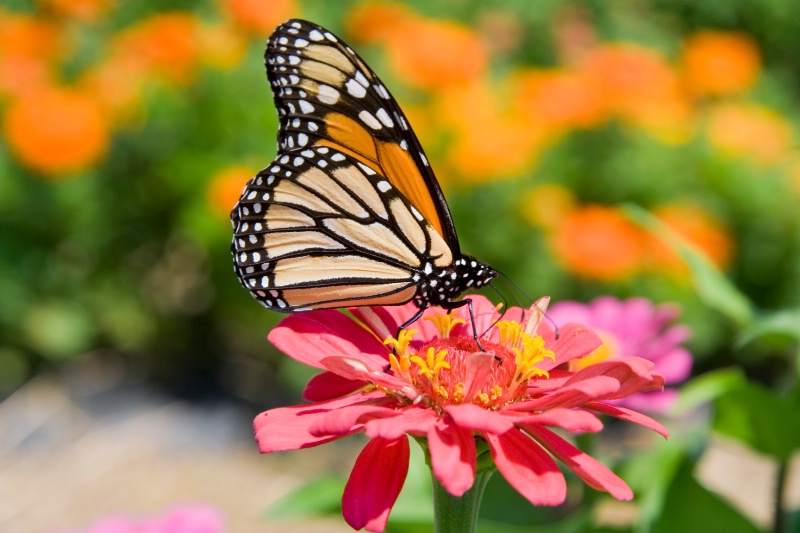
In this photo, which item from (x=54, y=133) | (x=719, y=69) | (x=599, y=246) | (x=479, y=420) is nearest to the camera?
(x=479, y=420)

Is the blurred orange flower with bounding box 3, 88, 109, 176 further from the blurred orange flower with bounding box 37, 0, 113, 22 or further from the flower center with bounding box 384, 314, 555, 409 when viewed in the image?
the flower center with bounding box 384, 314, 555, 409

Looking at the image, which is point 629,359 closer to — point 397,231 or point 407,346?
point 407,346

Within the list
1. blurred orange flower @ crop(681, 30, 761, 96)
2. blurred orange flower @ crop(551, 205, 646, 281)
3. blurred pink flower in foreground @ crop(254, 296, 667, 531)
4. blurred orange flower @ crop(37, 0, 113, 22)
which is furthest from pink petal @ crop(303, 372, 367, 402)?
blurred orange flower @ crop(681, 30, 761, 96)

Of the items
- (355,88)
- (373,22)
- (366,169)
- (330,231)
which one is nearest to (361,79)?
(355,88)

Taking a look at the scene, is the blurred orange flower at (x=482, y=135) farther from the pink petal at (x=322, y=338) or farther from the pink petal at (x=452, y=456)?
the pink petal at (x=452, y=456)

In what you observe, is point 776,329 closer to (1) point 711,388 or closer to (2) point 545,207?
(1) point 711,388

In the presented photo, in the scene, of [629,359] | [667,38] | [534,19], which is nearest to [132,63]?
[534,19]
